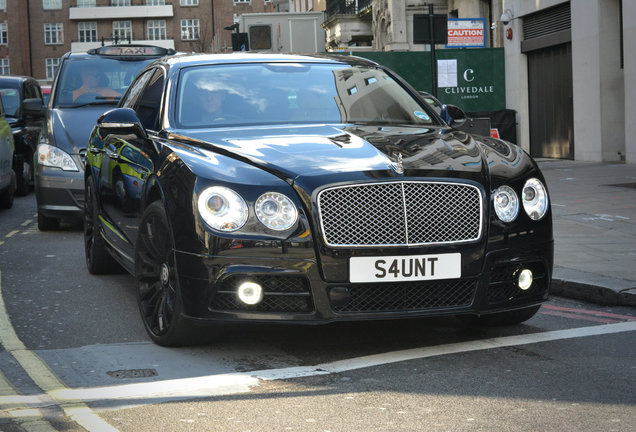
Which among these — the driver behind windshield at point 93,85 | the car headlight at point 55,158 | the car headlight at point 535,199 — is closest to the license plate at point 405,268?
the car headlight at point 535,199

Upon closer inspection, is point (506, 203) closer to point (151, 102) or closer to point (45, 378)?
point (45, 378)

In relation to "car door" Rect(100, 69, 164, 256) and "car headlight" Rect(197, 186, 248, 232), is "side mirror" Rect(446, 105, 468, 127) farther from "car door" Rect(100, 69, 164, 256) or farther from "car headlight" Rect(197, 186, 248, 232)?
"car headlight" Rect(197, 186, 248, 232)

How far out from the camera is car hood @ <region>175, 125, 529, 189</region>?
521 cm

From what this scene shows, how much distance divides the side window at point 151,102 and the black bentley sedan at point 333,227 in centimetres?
45

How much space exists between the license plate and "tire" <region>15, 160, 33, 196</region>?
13.4m

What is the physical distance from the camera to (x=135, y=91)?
7910 mm

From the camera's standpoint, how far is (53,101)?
41.1ft

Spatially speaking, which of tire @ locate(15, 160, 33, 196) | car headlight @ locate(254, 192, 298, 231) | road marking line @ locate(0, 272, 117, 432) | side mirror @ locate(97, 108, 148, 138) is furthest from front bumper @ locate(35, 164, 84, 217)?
car headlight @ locate(254, 192, 298, 231)

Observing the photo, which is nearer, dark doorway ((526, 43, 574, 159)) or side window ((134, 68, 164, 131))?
side window ((134, 68, 164, 131))

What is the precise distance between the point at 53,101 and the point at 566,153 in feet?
43.5

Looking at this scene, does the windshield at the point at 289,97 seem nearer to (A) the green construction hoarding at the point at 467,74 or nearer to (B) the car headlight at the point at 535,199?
(B) the car headlight at the point at 535,199

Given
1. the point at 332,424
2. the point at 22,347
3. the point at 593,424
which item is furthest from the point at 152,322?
the point at 593,424

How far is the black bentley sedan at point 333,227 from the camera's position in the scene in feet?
16.7

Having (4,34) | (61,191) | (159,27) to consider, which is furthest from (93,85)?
(159,27)
